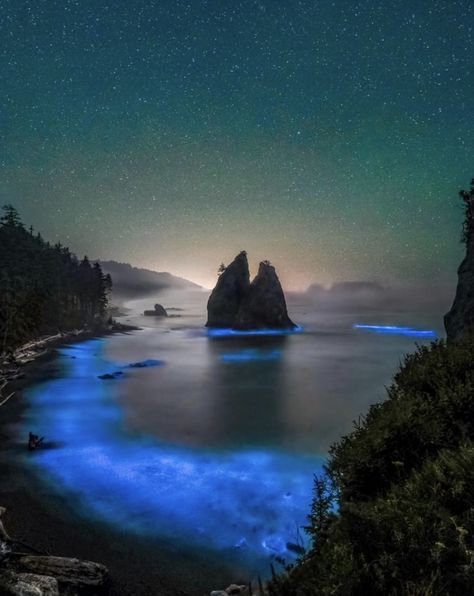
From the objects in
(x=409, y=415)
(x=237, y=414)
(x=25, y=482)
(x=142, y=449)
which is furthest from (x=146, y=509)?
(x=237, y=414)

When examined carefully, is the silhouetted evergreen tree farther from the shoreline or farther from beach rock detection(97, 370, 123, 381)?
beach rock detection(97, 370, 123, 381)

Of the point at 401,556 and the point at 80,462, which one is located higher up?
the point at 401,556

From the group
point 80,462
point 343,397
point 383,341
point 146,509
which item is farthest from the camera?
point 383,341

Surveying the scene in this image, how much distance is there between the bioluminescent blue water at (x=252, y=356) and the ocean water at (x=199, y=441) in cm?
334

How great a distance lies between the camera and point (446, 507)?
16.3ft

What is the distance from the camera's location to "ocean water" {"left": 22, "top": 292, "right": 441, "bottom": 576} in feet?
45.2

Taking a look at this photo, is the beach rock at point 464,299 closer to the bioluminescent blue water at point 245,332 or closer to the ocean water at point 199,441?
the ocean water at point 199,441

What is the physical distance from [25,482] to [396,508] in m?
17.0

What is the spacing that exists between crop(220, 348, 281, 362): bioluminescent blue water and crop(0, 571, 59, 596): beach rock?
1989 inches

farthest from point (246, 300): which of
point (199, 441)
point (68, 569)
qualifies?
point (68, 569)

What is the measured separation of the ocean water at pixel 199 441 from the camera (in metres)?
13.8

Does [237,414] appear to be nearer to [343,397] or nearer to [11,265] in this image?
[343,397]

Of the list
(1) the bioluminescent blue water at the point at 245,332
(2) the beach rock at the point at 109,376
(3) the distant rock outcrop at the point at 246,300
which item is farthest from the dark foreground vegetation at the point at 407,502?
(3) the distant rock outcrop at the point at 246,300

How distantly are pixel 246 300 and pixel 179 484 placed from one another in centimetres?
8560
